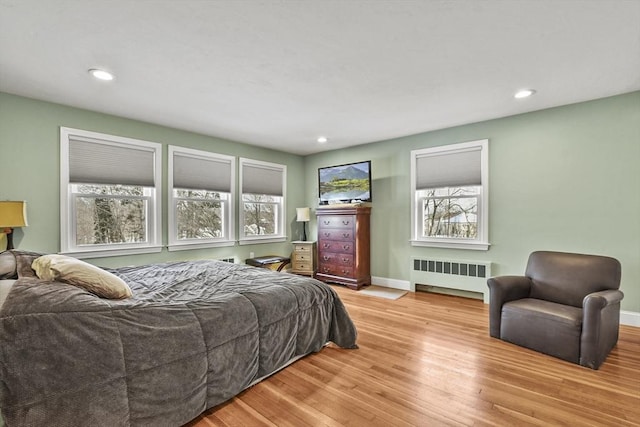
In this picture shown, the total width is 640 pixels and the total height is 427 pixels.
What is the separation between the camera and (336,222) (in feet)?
17.3

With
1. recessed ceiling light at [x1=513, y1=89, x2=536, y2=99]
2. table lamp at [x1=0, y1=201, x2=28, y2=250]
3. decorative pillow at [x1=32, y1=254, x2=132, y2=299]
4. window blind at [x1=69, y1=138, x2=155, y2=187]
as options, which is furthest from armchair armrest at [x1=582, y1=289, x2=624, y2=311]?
table lamp at [x1=0, y1=201, x2=28, y2=250]

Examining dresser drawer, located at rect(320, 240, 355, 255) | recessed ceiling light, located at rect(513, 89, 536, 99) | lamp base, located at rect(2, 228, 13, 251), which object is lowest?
dresser drawer, located at rect(320, 240, 355, 255)

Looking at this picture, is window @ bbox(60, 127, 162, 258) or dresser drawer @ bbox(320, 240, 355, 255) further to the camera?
dresser drawer @ bbox(320, 240, 355, 255)

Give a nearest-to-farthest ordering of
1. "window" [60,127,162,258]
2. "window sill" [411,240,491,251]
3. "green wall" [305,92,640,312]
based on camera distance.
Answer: "green wall" [305,92,640,312], "window" [60,127,162,258], "window sill" [411,240,491,251]

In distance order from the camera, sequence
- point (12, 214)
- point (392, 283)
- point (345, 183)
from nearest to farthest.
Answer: point (12, 214) → point (392, 283) → point (345, 183)

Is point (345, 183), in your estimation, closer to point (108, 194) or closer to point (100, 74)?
point (108, 194)

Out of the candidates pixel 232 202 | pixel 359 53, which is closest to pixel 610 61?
pixel 359 53

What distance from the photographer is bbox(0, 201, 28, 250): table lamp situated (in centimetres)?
282

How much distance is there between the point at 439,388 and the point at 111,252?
13.1 ft

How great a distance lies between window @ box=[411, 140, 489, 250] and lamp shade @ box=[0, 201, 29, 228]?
4.91m

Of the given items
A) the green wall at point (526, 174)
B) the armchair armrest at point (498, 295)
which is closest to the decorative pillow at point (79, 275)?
the green wall at point (526, 174)

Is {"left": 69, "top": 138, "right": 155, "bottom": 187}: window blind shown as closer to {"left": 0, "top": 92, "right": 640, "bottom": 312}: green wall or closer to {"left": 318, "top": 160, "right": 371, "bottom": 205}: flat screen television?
{"left": 0, "top": 92, "right": 640, "bottom": 312}: green wall

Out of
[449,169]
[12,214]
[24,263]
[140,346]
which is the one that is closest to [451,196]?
[449,169]

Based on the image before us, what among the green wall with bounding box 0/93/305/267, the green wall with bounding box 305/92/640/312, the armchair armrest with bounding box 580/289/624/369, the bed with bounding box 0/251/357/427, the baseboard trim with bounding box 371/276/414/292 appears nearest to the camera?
the bed with bounding box 0/251/357/427
